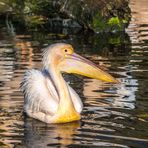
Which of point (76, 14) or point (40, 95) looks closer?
point (40, 95)

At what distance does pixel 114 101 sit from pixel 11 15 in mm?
15267

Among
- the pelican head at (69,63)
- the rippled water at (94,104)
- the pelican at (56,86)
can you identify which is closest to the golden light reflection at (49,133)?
the rippled water at (94,104)

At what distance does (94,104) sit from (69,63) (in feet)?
3.55

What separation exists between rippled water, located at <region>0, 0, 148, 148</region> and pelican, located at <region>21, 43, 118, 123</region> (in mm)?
149

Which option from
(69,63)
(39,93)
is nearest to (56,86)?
(39,93)

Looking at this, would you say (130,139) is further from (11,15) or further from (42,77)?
(11,15)

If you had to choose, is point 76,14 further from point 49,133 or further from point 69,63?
point 49,133

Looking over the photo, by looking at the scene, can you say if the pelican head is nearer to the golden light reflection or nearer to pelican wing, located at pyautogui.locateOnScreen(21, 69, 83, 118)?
pelican wing, located at pyautogui.locateOnScreen(21, 69, 83, 118)

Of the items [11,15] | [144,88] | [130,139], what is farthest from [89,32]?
[130,139]

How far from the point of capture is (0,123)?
951 centimetres

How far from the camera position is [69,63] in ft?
32.7

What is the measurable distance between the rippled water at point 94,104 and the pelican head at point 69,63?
2.00 ft

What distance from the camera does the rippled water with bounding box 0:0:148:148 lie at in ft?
28.1

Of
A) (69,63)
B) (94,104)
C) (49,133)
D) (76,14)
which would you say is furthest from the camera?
(76,14)
